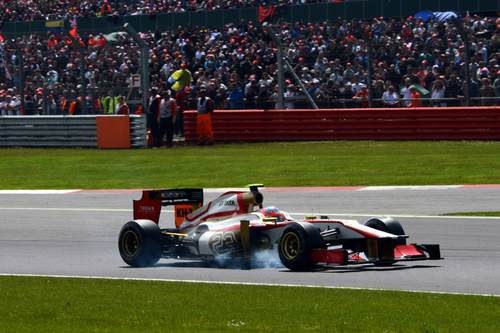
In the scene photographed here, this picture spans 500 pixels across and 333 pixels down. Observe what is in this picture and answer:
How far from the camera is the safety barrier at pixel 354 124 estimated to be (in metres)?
26.7

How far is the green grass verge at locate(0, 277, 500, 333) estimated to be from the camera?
25.1 ft

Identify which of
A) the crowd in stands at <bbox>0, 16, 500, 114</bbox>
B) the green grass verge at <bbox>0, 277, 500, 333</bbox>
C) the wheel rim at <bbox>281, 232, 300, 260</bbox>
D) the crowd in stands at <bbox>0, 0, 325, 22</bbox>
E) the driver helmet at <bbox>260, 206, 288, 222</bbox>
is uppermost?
the crowd in stands at <bbox>0, 0, 325, 22</bbox>

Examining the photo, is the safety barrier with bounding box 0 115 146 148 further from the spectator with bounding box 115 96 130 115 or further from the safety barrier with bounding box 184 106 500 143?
the safety barrier with bounding box 184 106 500 143

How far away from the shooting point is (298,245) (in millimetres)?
10539

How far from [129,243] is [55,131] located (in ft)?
64.7

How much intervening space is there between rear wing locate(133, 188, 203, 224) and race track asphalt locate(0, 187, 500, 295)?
564 mm

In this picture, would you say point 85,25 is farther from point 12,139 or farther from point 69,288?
point 69,288

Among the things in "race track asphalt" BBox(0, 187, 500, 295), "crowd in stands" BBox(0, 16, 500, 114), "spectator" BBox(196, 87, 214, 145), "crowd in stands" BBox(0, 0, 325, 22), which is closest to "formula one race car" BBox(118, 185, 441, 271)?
"race track asphalt" BBox(0, 187, 500, 295)

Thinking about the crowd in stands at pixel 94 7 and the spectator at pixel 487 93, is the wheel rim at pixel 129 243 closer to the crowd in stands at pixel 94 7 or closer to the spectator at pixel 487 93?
the spectator at pixel 487 93

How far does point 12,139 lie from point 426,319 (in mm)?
25593

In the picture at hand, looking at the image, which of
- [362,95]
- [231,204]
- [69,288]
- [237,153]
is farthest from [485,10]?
[69,288]

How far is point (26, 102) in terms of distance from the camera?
105 ft

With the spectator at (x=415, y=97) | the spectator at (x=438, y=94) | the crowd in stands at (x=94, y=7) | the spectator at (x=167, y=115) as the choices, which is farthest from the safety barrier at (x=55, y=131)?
the crowd in stands at (x=94, y=7)

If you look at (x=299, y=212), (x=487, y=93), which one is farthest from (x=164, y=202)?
(x=487, y=93)
